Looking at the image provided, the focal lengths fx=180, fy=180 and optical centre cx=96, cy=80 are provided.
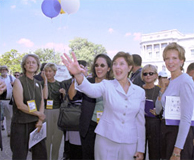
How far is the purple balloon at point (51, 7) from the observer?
24.7ft

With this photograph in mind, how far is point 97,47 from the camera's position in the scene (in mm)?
45844

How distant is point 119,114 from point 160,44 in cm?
6547

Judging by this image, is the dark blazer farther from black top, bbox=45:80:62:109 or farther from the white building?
the white building

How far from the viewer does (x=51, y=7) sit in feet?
25.0

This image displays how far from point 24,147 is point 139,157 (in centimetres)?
173

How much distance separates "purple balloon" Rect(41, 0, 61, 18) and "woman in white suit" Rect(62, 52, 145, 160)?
6.56 m

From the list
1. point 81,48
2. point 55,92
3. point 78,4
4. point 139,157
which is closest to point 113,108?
point 139,157

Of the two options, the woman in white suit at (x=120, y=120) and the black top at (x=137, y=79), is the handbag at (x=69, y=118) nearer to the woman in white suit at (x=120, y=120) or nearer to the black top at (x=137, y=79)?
the woman in white suit at (x=120, y=120)

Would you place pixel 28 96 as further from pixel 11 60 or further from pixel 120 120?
pixel 11 60

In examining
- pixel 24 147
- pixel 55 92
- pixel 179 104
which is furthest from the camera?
pixel 55 92

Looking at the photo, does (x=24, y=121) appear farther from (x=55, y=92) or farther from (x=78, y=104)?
(x=55, y=92)

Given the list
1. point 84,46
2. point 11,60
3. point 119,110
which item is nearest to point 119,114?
point 119,110

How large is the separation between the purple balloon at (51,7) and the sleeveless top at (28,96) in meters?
5.55

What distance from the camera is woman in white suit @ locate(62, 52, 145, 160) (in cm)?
191
